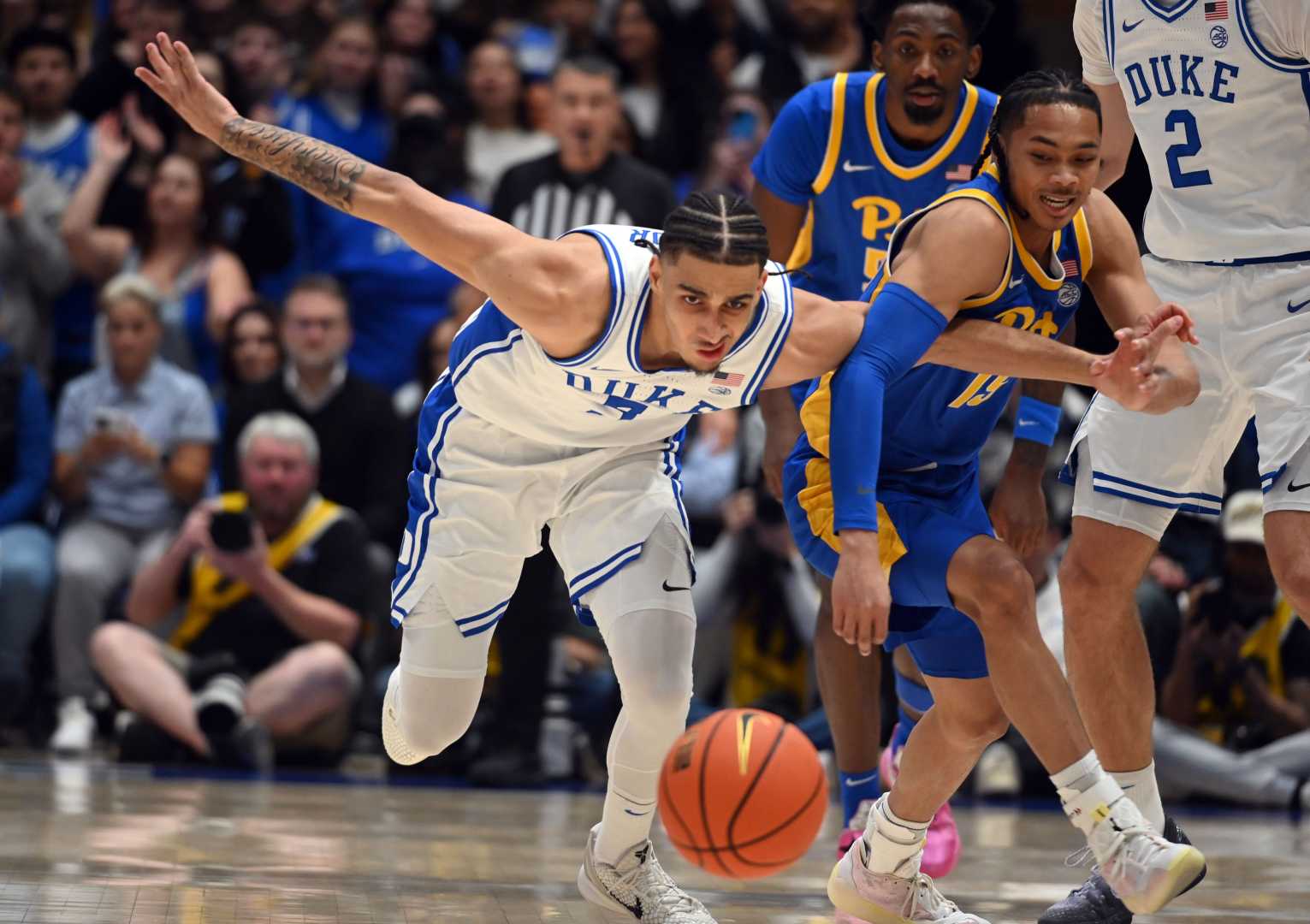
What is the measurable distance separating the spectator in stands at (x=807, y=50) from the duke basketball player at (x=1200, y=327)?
5661mm

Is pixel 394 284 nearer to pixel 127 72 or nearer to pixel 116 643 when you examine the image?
pixel 127 72

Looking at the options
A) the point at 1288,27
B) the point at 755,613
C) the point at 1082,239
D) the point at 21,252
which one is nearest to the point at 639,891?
the point at 1082,239

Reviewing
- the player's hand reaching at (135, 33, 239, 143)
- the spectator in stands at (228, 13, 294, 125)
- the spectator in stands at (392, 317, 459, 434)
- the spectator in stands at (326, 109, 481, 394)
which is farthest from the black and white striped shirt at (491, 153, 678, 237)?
the player's hand reaching at (135, 33, 239, 143)

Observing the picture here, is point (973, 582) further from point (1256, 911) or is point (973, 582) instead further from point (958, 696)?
point (1256, 911)

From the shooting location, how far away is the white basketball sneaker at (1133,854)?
4.27 metres

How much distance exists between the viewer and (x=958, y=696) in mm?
4703

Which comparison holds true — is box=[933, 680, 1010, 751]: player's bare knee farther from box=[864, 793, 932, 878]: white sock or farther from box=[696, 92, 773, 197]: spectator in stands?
box=[696, 92, 773, 197]: spectator in stands

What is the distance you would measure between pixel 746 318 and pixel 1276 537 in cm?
144


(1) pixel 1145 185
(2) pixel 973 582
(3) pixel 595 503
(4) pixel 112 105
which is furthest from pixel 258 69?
(2) pixel 973 582

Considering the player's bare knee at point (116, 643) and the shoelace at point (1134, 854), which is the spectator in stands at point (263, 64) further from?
the shoelace at point (1134, 854)

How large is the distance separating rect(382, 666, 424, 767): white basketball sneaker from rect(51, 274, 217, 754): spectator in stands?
4.16 meters

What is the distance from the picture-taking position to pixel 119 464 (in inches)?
375

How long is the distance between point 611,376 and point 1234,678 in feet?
16.0

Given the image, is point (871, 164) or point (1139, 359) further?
point (871, 164)
